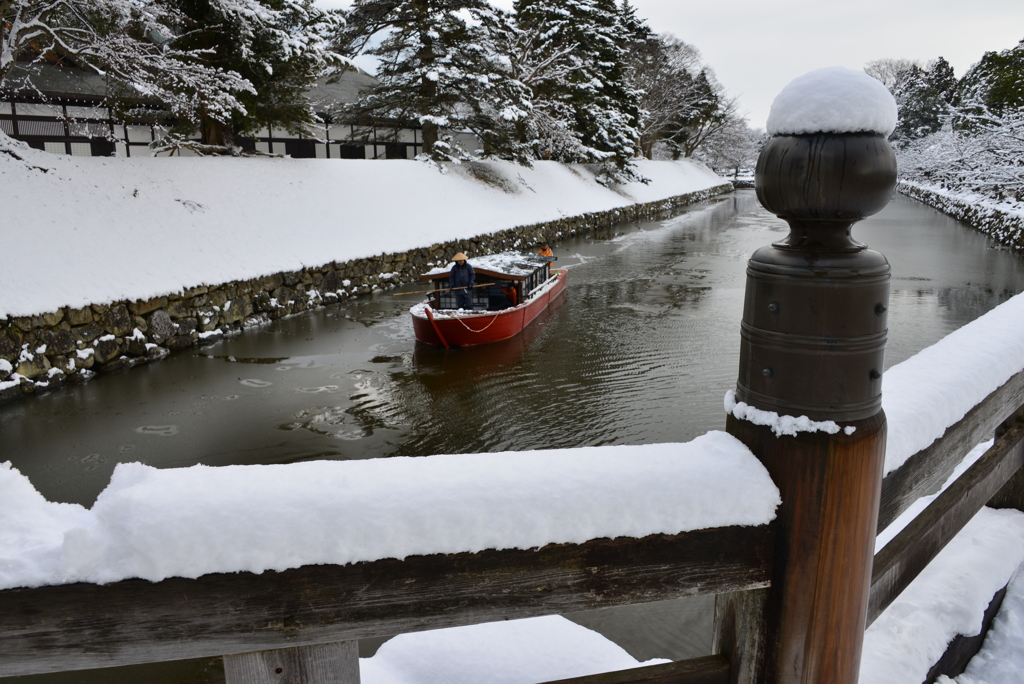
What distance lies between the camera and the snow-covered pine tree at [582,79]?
3234cm

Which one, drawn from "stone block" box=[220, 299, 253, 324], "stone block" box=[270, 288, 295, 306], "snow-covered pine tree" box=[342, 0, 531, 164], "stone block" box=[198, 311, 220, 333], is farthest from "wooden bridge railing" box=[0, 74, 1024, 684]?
"snow-covered pine tree" box=[342, 0, 531, 164]

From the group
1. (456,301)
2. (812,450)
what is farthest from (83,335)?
(812,450)

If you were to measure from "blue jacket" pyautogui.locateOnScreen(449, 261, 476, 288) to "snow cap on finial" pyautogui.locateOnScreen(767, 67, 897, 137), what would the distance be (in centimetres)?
1129

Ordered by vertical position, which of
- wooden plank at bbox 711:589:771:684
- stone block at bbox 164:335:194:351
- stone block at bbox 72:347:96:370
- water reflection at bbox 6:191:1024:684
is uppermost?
wooden plank at bbox 711:589:771:684

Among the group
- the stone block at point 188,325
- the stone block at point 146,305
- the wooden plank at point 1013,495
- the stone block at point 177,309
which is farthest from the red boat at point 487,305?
the wooden plank at point 1013,495

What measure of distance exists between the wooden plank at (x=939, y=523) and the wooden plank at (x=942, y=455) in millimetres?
153

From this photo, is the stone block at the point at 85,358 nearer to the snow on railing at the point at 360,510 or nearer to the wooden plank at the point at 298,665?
the snow on railing at the point at 360,510

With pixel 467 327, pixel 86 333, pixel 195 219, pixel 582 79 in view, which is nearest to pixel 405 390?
pixel 467 327

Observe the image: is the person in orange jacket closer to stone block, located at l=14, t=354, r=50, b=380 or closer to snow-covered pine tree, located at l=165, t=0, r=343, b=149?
snow-covered pine tree, located at l=165, t=0, r=343, b=149

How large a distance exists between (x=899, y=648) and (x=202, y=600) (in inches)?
92.4

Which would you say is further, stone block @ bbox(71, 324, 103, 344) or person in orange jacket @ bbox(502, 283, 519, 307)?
person in orange jacket @ bbox(502, 283, 519, 307)

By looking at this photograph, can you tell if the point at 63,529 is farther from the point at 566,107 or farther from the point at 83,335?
the point at 566,107

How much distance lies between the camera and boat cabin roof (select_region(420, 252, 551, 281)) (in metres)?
12.8

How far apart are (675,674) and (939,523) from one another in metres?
1.43
